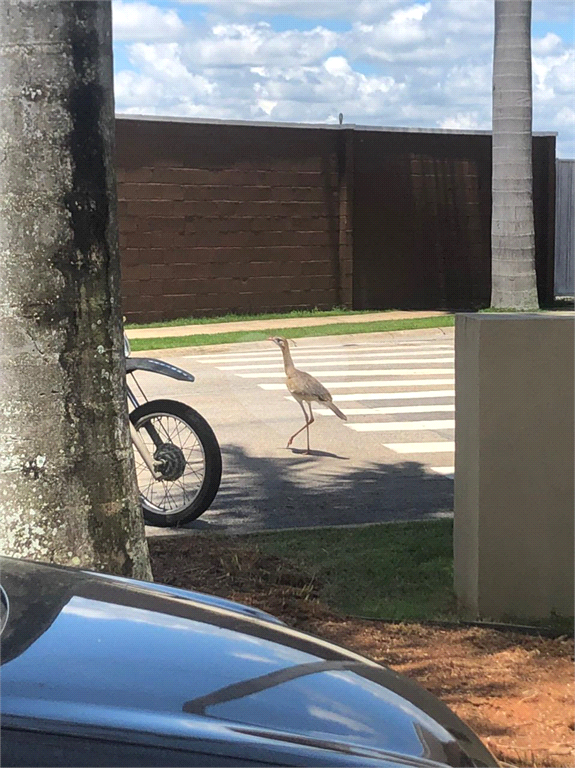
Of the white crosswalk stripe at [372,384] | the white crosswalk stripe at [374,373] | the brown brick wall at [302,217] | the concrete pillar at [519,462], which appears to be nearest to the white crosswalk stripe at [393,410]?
the white crosswalk stripe at [372,384]

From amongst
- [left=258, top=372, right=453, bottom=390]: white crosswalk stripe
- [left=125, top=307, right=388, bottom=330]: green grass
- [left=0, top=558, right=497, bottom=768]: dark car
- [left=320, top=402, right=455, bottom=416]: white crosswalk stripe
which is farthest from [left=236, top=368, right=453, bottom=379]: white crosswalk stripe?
[left=0, top=558, right=497, bottom=768]: dark car

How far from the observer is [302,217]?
2162cm

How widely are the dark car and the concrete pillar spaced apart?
7.36 feet

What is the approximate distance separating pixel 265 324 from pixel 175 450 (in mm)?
12909

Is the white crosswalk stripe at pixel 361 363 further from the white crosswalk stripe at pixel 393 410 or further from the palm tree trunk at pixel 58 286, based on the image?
the palm tree trunk at pixel 58 286

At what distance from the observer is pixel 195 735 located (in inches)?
87.2

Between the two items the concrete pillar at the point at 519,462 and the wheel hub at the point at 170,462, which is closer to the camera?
the concrete pillar at the point at 519,462

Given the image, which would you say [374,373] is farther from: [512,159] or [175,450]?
[175,450]

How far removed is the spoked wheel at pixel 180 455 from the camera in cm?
723

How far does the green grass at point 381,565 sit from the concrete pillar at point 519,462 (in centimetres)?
36

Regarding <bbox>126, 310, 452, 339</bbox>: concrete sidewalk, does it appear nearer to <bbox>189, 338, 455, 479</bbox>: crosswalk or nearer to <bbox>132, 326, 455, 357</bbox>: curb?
<bbox>132, 326, 455, 357</bbox>: curb

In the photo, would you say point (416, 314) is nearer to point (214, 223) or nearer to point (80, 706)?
point (214, 223)

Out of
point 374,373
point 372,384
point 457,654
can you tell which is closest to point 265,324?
point 374,373

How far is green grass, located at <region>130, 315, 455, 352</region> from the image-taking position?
17.1 metres
